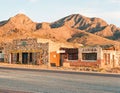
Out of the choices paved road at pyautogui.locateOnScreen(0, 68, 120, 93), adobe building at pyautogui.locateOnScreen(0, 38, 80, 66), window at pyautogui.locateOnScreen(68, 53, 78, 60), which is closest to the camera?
paved road at pyautogui.locateOnScreen(0, 68, 120, 93)

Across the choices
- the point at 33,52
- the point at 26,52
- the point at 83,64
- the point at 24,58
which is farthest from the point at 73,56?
the point at 24,58

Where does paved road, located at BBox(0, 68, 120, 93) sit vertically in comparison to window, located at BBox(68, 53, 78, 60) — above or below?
below

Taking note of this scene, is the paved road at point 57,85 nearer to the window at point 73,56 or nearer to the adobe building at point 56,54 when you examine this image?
the adobe building at point 56,54

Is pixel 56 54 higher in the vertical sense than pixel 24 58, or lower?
higher

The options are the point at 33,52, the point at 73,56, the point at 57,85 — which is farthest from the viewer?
the point at 33,52

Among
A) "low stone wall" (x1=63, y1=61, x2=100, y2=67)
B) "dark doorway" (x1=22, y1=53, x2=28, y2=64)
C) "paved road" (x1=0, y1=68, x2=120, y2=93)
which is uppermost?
"dark doorway" (x1=22, y1=53, x2=28, y2=64)

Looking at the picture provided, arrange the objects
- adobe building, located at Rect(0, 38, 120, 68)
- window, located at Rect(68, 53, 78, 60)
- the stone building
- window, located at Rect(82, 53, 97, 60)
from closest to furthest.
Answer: window, located at Rect(82, 53, 97, 60) < adobe building, located at Rect(0, 38, 120, 68) < window, located at Rect(68, 53, 78, 60) < the stone building

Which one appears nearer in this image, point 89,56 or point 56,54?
point 89,56

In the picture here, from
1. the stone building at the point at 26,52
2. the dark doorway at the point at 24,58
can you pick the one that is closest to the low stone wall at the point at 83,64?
the stone building at the point at 26,52

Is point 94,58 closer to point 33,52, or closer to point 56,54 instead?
point 56,54

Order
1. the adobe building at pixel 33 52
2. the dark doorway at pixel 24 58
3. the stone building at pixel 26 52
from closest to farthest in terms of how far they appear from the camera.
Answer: the adobe building at pixel 33 52
the stone building at pixel 26 52
the dark doorway at pixel 24 58

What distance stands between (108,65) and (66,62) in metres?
7.51

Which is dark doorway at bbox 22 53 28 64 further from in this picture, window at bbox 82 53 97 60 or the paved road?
the paved road

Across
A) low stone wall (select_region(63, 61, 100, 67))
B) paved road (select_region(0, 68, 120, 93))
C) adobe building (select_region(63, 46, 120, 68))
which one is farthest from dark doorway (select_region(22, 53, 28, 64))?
paved road (select_region(0, 68, 120, 93))
